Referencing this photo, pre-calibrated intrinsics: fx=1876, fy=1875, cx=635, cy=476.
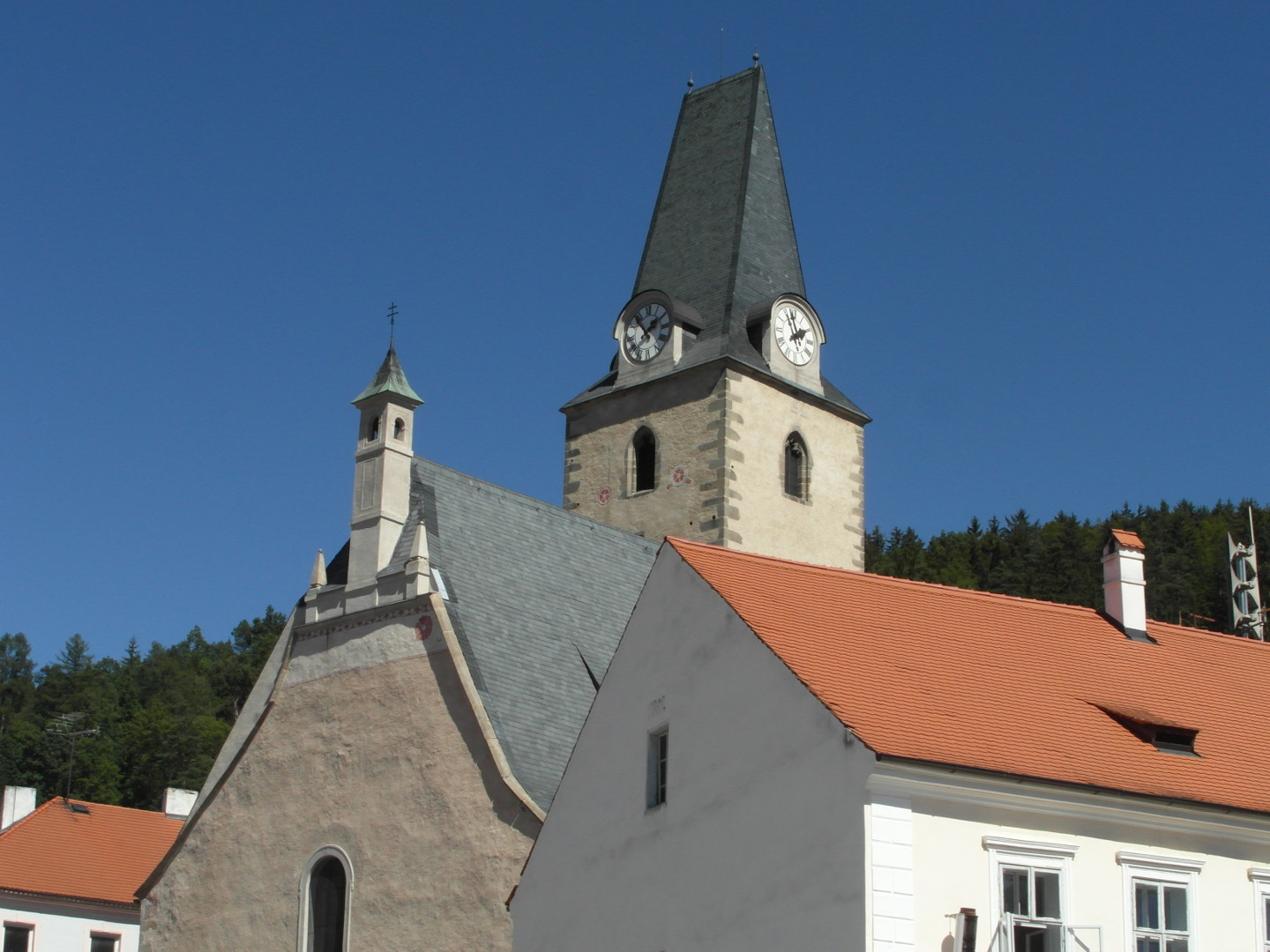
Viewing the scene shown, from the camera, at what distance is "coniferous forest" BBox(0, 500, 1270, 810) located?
77.2m

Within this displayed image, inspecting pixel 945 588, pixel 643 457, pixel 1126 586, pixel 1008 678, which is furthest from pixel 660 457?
pixel 1008 678

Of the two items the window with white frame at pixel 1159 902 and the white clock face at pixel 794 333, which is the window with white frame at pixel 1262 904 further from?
the white clock face at pixel 794 333

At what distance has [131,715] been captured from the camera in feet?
275

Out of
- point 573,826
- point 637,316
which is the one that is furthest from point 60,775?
point 573,826

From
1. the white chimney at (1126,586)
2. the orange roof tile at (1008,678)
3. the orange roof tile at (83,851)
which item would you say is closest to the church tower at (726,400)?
the orange roof tile at (83,851)

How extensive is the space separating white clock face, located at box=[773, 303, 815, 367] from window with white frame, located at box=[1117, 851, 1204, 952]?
22.4 meters

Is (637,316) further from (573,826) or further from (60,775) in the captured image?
(60,775)

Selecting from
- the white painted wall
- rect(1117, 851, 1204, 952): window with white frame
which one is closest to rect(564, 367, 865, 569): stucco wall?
the white painted wall

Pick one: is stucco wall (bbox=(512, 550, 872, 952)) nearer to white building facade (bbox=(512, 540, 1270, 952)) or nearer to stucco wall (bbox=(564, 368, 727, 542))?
white building facade (bbox=(512, 540, 1270, 952))

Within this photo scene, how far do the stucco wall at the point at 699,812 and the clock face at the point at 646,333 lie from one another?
61.1 feet

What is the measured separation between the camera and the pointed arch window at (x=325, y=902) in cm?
2628

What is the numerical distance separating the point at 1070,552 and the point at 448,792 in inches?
2846

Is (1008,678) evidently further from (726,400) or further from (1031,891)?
(726,400)

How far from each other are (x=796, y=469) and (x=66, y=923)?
16.9 meters
